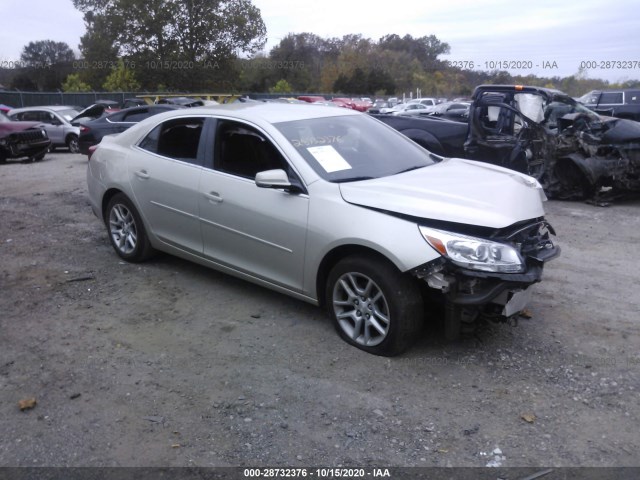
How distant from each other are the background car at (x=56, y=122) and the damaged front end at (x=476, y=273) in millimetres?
17453

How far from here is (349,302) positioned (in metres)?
4.23

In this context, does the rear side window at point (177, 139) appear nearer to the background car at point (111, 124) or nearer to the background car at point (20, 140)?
the background car at point (111, 124)

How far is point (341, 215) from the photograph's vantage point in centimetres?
418

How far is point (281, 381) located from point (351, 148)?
80.3 inches

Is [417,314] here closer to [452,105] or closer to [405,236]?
[405,236]

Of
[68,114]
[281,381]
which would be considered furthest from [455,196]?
[68,114]

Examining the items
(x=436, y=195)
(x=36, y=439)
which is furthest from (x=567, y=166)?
(x=36, y=439)

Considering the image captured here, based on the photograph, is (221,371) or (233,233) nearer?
(221,371)

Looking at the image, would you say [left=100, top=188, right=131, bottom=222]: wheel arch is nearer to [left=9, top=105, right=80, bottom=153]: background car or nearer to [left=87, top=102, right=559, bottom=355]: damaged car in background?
[left=87, top=102, right=559, bottom=355]: damaged car in background

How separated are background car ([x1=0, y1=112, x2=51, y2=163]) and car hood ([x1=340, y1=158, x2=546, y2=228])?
13861mm

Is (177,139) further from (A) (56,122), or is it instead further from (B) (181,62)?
(B) (181,62)

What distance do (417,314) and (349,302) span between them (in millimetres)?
509

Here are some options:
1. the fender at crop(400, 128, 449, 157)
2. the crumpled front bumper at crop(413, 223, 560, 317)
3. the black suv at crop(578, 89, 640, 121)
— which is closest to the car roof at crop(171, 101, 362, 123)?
the crumpled front bumper at crop(413, 223, 560, 317)

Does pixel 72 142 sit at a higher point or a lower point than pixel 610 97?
lower
